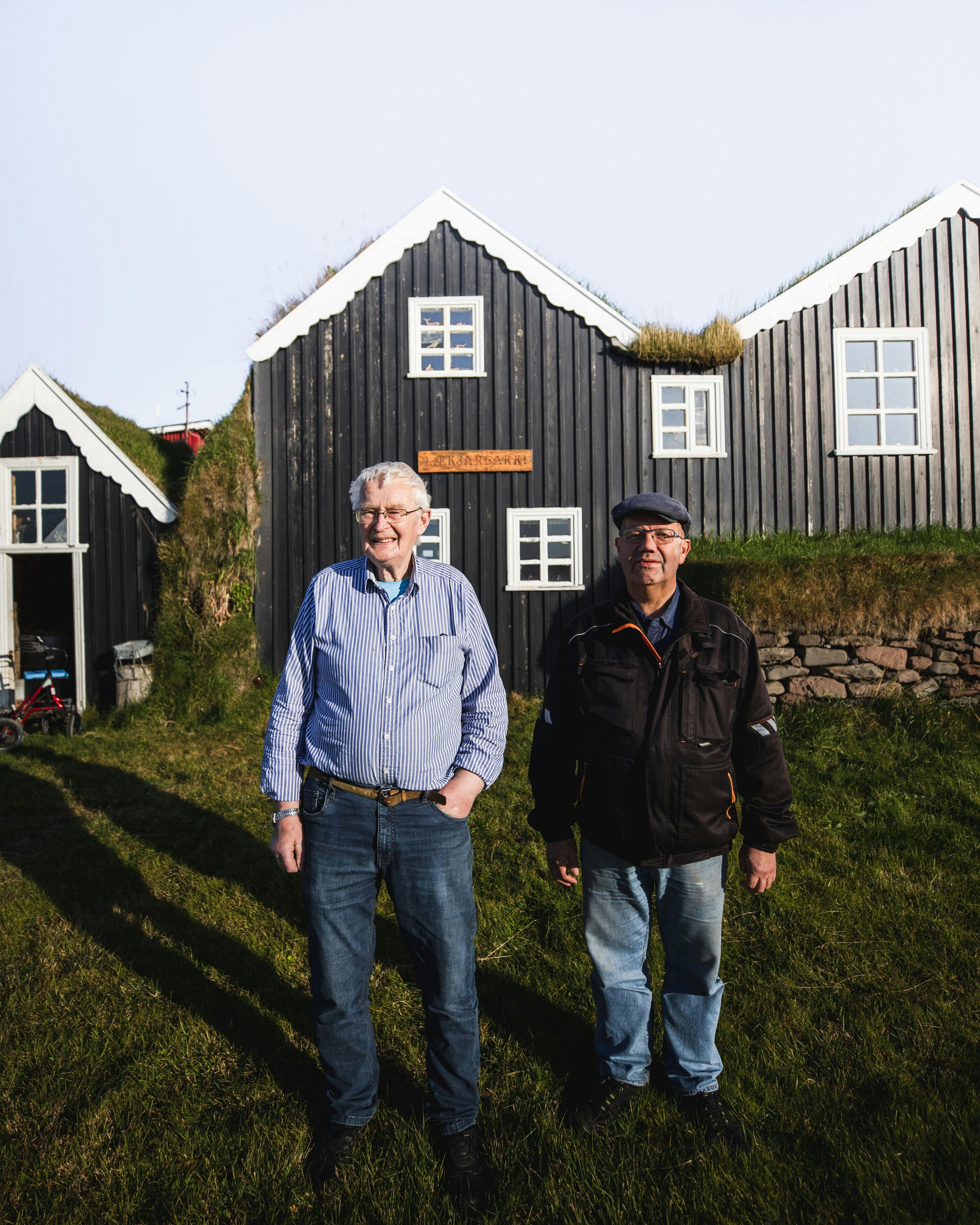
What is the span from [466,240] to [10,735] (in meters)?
8.94

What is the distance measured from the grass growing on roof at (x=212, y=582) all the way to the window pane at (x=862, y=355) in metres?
8.99

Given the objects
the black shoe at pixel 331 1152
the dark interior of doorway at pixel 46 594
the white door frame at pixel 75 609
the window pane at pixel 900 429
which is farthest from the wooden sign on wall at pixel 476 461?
the black shoe at pixel 331 1152

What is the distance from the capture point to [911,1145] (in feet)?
7.67

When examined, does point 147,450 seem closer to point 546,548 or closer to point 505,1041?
point 546,548

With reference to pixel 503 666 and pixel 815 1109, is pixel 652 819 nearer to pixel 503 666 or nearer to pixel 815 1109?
pixel 815 1109

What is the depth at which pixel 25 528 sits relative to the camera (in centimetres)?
1044

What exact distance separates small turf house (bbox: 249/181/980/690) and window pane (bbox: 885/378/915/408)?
6cm

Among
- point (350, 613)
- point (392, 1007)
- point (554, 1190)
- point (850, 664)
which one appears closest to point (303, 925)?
point (392, 1007)

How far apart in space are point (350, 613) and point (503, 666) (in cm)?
782

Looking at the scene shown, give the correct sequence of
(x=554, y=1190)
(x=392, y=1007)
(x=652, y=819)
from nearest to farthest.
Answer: (x=554, y=1190) → (x=652, y=819) → (x=392, y=1007)

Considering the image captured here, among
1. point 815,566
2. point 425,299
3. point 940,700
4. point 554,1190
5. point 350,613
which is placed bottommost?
point 554,1190

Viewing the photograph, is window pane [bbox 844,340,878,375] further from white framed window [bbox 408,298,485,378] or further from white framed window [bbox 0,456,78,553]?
white framed window [bbox 0,456,78,553]

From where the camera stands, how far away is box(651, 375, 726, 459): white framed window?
1030cm

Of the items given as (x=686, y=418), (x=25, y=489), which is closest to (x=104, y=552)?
(x=25, y=489)
